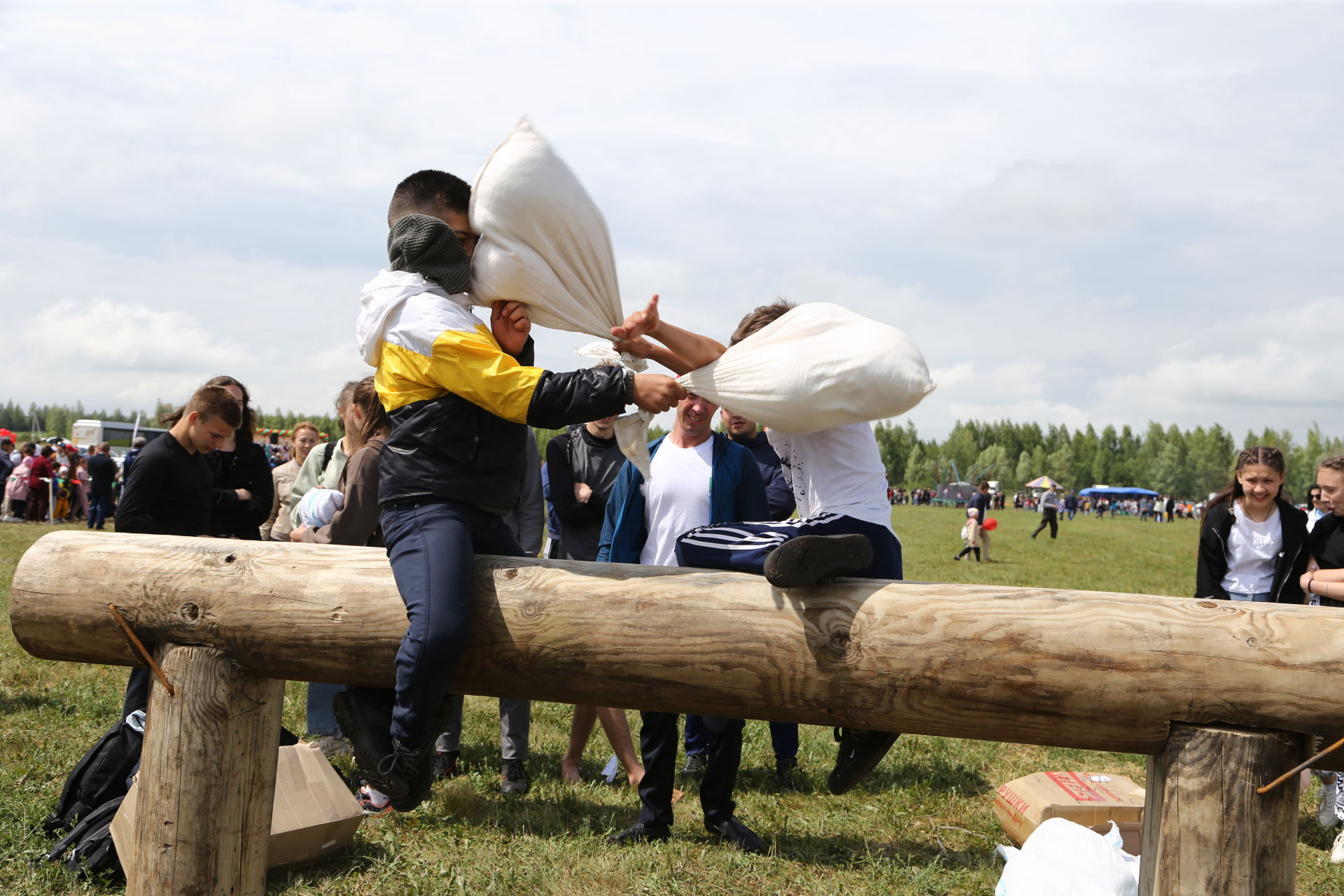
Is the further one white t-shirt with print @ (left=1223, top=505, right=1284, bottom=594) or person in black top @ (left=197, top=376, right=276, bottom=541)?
person in black top @ (left=197, top=376, right=276, bottom=541)

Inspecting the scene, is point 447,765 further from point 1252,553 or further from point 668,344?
point 1252,553

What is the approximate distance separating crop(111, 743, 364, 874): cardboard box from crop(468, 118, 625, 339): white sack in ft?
7.51

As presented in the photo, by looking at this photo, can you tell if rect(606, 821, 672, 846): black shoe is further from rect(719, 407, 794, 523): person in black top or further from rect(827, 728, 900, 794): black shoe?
rect(719, 407, 794, 523): person in black top

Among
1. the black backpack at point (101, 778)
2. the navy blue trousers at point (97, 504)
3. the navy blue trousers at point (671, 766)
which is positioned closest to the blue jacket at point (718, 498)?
the navy blue trousers at point (671, 766)

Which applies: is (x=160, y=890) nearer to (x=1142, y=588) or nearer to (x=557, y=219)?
(x=557, y=219)

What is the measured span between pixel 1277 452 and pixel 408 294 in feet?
16.0

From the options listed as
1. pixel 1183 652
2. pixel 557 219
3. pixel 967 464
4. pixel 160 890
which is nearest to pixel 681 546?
pixel 557 219

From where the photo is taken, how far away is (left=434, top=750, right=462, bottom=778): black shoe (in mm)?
4977

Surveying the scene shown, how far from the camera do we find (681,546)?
2928 millimetres

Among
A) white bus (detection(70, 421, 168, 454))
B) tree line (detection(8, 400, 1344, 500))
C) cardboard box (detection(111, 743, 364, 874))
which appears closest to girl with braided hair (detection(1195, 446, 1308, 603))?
cardboard box (detection(111, 743, 364, 874))

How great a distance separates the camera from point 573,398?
101 inches

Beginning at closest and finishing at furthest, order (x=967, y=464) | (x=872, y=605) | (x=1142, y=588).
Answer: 1. (x=872, y=605)
2. (x=1142, y=588)
3. (x=967, y=464)

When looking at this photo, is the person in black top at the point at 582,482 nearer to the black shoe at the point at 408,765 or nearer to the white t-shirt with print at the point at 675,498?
the white t-shirt with print at the point at 675,498

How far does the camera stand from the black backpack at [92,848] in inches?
143
